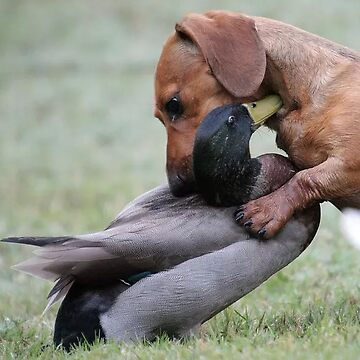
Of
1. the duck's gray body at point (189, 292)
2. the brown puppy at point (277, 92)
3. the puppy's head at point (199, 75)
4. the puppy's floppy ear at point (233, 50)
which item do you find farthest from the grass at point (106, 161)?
the puppy's floppy ear at point (233, 50)

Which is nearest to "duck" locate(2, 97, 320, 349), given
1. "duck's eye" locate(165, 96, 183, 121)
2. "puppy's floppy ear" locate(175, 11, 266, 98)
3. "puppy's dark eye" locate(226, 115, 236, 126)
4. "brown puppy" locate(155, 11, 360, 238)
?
"puppy's dark eye" locate(226, 115, 236, 126)

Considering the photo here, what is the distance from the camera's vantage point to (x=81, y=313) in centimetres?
507

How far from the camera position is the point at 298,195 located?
5156 mm

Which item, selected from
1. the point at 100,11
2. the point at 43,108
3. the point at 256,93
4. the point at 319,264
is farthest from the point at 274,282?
the point at 100,11

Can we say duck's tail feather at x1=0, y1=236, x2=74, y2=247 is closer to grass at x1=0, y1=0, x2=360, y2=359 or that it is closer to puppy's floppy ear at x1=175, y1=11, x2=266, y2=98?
grass at x1=0, y1=0, x2=360, y2=359

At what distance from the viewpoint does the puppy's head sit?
211 inches

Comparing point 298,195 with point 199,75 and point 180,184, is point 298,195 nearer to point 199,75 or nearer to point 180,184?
point 180,184

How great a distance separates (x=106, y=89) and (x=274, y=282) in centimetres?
999

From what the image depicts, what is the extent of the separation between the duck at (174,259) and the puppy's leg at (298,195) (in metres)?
0.07

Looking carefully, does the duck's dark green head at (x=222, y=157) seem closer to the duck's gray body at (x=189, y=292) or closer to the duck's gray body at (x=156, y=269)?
the duck's gray body at (x=156, y=269)

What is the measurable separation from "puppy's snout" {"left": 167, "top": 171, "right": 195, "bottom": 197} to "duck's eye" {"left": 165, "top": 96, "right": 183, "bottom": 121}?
1.20 ft

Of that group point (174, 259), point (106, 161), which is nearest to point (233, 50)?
point (174, 259)

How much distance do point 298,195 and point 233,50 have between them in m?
0.87

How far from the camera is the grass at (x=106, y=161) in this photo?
4981 millimetres
